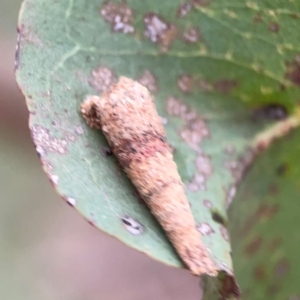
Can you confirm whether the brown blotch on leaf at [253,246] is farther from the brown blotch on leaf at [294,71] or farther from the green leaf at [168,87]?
the brown blotch on leaf at [294,71]

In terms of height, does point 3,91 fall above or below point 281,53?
below

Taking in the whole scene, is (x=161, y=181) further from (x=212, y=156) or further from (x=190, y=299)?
(x=190, y=299)

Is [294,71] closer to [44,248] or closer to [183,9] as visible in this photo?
[183,9]

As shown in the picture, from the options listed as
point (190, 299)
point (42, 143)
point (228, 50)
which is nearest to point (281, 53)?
point (228, 50)

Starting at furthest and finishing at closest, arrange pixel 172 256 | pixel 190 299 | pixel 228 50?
1. pixel 190 299
2. pixel 228 50
3. pixel 172 256

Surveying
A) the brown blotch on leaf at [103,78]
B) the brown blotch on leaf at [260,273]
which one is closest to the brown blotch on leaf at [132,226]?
the brown blotch on leaf at [103,78]

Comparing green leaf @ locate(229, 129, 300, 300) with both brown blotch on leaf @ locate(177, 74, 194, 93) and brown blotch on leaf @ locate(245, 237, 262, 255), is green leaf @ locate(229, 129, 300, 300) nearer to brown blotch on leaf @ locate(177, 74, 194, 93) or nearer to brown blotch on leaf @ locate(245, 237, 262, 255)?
brown blotch on leaf @ locate(245, 237, 262, 255)

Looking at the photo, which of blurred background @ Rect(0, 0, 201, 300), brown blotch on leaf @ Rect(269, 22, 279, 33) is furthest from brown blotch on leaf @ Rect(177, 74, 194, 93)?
blurred background @ Rect(0, 0, 201, 300)
